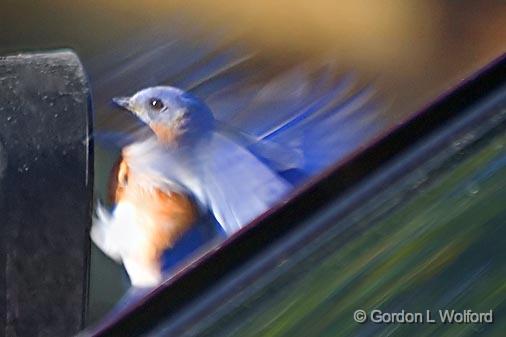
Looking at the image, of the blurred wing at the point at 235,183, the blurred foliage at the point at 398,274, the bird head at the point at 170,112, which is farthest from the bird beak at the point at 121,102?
the blurred foliage at the point at 398,274

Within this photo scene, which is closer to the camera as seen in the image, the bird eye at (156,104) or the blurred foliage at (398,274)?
the blurred foliage at (398,274)

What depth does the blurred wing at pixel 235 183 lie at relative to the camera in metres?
1.60

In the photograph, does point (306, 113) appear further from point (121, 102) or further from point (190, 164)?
point (121, 102)

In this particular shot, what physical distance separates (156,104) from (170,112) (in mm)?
27

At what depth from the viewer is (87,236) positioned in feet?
5.45

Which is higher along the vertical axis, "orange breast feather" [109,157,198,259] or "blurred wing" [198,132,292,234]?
"blurred wing" [198,132,292,234]

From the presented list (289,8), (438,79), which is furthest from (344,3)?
(438,79)

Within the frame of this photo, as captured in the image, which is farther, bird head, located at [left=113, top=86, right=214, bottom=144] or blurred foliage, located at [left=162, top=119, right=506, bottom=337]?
bird head, located at [left=113, top=86, right=214, bottom=144]

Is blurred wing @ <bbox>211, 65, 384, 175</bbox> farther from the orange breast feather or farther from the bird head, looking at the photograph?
the orange breast feather

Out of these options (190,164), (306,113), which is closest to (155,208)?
(190,164)

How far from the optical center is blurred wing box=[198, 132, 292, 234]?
1599 mm

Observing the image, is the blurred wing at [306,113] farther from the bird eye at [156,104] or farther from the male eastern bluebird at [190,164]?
the bird eye at [156,104]

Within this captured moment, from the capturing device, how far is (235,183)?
165cm

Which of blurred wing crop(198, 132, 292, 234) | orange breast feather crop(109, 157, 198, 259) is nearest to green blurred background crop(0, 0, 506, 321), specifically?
orange breast feather crop(109, 157, 198, 259)
